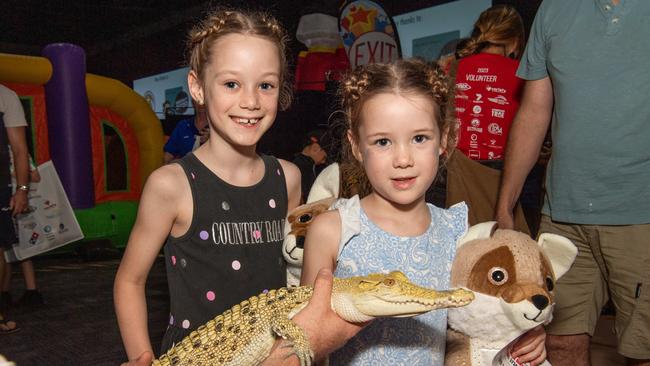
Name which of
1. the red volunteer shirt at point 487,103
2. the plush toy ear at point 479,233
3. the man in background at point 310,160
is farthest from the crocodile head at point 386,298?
the man in background at point 310,160

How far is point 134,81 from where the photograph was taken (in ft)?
47.0

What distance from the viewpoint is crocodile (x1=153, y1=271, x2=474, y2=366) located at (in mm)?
816

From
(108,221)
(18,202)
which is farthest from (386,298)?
(108,221)

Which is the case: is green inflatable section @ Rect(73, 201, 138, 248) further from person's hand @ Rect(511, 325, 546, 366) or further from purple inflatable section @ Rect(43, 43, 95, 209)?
person's hand @ Rect(511, 325, 546, 366)

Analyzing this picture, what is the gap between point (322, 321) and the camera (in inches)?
34.5

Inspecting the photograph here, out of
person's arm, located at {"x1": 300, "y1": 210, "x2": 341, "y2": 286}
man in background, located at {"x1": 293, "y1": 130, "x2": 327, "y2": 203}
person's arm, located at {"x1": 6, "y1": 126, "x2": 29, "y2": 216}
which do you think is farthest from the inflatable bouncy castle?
person's arm, located at {"x1": 300, "y1": 210, "x2": 341, "y2": 286}

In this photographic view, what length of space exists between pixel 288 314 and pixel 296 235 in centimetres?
44

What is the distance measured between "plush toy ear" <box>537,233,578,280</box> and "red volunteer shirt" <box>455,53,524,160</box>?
1064 millimetres

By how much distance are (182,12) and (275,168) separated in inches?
467

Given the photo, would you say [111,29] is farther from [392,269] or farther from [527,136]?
[392,269]

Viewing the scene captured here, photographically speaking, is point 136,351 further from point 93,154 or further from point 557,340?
point 93,154

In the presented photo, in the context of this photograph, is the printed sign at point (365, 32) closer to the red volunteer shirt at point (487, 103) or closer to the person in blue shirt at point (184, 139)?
the person in blue shirt at point (184, 139)

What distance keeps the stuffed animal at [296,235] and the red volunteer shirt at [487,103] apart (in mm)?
998

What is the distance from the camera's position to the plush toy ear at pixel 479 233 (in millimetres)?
1152
